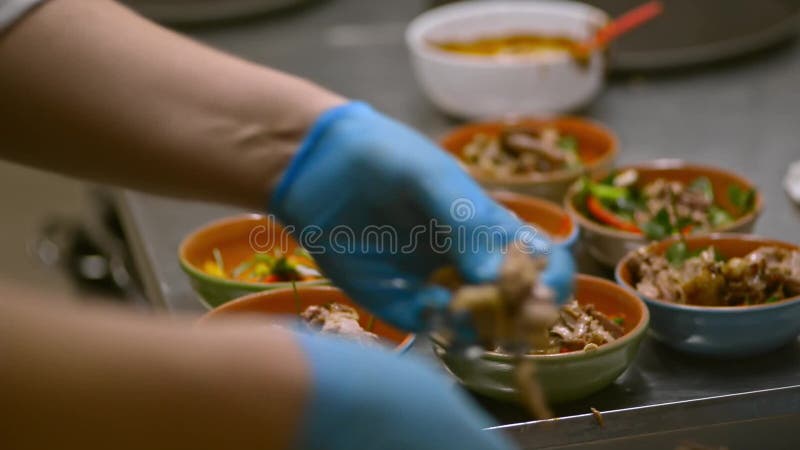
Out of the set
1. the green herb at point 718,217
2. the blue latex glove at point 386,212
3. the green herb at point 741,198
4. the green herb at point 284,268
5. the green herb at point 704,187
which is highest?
the blue latex glove at point 386,212

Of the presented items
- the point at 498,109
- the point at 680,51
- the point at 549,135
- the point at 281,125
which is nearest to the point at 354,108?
the point at 281,125

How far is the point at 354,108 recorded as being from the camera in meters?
1.00

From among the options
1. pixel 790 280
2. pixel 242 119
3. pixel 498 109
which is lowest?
pixel 498 109

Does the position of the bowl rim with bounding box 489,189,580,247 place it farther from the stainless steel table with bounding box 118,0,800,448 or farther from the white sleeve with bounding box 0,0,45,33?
the white sleeve with bounding box 0,0,45,33

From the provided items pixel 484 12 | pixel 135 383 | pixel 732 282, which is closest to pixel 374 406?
pixel 135 383

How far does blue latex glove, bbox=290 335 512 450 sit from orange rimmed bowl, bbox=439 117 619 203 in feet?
2.91

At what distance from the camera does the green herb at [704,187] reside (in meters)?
1.54

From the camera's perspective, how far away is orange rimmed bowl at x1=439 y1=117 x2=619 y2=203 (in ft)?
5.22

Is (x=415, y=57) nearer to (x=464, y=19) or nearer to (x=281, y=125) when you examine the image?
(x=464, y=19)

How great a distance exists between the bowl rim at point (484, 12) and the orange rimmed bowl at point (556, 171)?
0.42ft

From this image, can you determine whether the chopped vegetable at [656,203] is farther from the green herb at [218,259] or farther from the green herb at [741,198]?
the green herb at [218,259]

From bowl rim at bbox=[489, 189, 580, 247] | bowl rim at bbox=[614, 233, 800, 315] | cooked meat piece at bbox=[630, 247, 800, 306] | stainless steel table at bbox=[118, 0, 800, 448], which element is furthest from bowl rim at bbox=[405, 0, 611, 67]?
cooked meat piece at bbox=[630, 247, 800, 306]

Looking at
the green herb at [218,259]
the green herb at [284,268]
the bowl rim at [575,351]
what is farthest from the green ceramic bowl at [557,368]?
the green herb at [218,259]

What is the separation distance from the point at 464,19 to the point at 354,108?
3.72 ft
